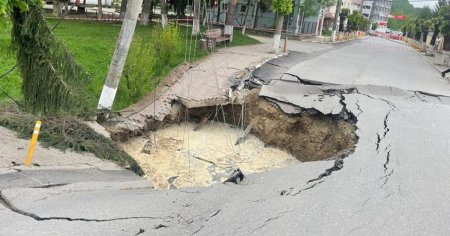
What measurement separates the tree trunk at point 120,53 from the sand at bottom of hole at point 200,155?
1.06 meters

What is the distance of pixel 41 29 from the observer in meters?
6.26

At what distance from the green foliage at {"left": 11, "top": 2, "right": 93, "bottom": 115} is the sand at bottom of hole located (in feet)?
7.29

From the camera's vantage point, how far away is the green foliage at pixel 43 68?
618 centimetres

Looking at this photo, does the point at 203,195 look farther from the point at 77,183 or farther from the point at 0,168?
the point at 0,168

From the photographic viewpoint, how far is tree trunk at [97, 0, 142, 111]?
906 cm

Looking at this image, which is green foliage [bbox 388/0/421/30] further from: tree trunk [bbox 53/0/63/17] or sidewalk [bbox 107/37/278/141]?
sidewalk [bbox 107/37/278/141]

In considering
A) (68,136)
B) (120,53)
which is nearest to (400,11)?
(120,53)

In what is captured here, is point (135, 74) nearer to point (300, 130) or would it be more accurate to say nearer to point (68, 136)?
point (68, 136)

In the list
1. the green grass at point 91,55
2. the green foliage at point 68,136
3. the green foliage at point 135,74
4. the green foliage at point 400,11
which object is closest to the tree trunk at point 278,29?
the green grass at point 91,55

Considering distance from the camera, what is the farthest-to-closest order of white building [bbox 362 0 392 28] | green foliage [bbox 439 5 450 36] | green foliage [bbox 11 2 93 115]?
1. white building [bbox 362 0 392 28]
2. green foliage [bbox 439 5 450 36]
3. green foliage [bbox 11 2 93 115]

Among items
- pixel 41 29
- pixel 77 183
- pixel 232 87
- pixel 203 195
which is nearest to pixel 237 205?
pixel 203 195

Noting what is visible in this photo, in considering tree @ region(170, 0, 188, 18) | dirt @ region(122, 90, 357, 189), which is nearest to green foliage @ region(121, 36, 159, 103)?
dirt @ region(122, 90, 357, 189)

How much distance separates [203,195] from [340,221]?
68.2 inches

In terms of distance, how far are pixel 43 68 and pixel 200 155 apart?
4.25m
